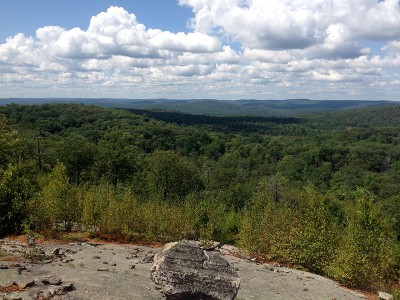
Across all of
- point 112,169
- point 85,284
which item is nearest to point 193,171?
point 112,169

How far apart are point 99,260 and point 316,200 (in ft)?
61.3

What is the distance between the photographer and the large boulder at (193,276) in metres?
17.2

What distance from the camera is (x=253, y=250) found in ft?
119

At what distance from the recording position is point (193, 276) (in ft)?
57.3

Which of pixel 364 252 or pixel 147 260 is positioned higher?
pixel 147 260

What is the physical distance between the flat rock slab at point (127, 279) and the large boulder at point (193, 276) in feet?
6.07

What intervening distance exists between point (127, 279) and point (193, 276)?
5.13 metres

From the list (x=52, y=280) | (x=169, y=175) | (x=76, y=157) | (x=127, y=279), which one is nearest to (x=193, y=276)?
(x=127, y=279)

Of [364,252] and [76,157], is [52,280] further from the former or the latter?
[76,157]

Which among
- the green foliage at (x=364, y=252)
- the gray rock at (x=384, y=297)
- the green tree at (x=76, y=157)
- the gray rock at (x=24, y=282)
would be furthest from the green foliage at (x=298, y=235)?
the green tree at (x=76, y=157)

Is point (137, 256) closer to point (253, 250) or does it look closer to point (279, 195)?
point (253, 250)

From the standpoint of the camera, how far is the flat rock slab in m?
18.5

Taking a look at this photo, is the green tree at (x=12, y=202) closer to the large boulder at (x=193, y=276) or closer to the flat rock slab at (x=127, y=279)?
the flat rock slab at (x=127, y=279)

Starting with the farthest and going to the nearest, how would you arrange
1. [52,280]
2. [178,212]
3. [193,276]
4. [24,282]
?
[178,212], [52,280], [24,282], [193,276]
